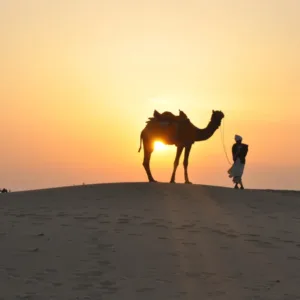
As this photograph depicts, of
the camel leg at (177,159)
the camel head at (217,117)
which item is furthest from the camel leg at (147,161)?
the camel head at (217,117)

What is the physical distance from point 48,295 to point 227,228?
5453 mm

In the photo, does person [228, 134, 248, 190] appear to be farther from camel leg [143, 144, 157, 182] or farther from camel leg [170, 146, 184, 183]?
camel leg [143, 144, 157, 182]

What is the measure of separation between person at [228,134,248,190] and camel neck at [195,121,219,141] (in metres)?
0.92

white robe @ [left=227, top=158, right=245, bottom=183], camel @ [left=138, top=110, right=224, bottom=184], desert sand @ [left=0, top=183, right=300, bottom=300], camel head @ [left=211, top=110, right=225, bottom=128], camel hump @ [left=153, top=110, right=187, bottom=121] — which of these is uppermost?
camel head @ [left=211, top=110, right=225, bottom=128]

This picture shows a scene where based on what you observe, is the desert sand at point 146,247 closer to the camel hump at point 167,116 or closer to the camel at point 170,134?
the camel at point 170,134

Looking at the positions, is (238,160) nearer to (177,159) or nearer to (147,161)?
(177,159)

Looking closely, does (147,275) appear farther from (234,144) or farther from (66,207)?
(234,144)

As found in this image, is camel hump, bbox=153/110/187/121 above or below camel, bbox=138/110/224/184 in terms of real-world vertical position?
above

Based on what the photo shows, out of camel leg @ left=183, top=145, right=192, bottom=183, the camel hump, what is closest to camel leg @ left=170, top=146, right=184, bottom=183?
camel leg @ left=183, top=145, right=192, bottom=183

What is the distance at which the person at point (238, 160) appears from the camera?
69.5ft

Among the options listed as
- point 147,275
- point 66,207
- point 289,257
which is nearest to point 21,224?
point 66,207

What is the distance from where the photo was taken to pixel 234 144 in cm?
2141

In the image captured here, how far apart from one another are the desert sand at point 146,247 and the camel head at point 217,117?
14.9 feet

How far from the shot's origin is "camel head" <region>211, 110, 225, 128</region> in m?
22.0
